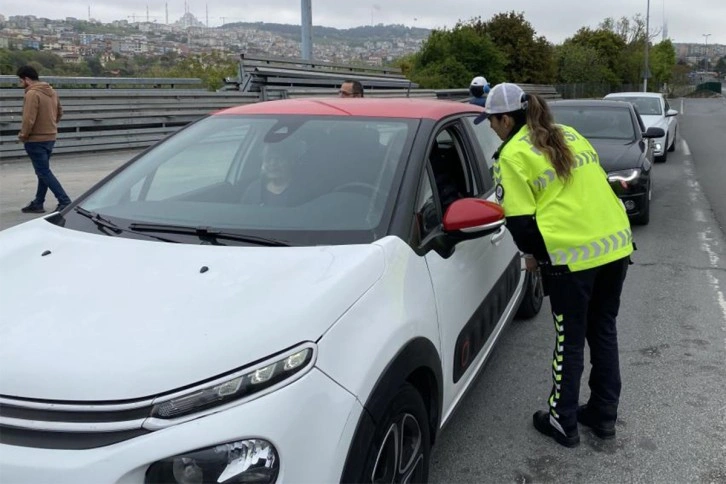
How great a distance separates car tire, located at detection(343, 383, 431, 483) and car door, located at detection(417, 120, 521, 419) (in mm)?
327

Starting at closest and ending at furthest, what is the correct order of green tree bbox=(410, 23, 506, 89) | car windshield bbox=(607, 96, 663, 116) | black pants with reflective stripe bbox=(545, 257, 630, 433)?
1. black pants with reflective stripe bbox=(545, 257, 630, 433)
2. car windshield bbox=(607, 96, 663, 116)
3. green tree bbox=(410, 23, 506, 89)

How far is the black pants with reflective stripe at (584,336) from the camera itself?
3.21 m

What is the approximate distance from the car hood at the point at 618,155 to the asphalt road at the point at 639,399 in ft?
4.07

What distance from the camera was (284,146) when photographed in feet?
10.5

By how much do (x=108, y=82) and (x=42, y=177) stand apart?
858 cm

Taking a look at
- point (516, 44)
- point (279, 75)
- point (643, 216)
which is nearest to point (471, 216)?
point (643, 216)

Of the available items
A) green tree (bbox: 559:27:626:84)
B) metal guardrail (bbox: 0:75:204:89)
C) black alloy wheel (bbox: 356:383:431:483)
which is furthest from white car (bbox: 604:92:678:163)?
green tree (bbox: 559:27:626:84)

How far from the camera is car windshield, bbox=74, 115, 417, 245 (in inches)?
108

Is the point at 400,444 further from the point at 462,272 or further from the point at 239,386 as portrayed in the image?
the point at 462,272

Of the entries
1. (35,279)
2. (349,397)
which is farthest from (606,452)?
(35,279)

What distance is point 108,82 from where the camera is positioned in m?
16.3

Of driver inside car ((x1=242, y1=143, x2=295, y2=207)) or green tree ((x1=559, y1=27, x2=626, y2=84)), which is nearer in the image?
driver inside car ((x1=242, y1=143, x2=295, y2=207))

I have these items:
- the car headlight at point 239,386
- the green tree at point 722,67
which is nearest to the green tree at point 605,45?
the car headlight at point 239,386

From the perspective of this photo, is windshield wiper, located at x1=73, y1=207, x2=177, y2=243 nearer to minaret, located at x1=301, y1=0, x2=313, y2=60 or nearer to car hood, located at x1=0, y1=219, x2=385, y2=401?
car hood, located at x1=0, y1=219, x2=385, y2=401
